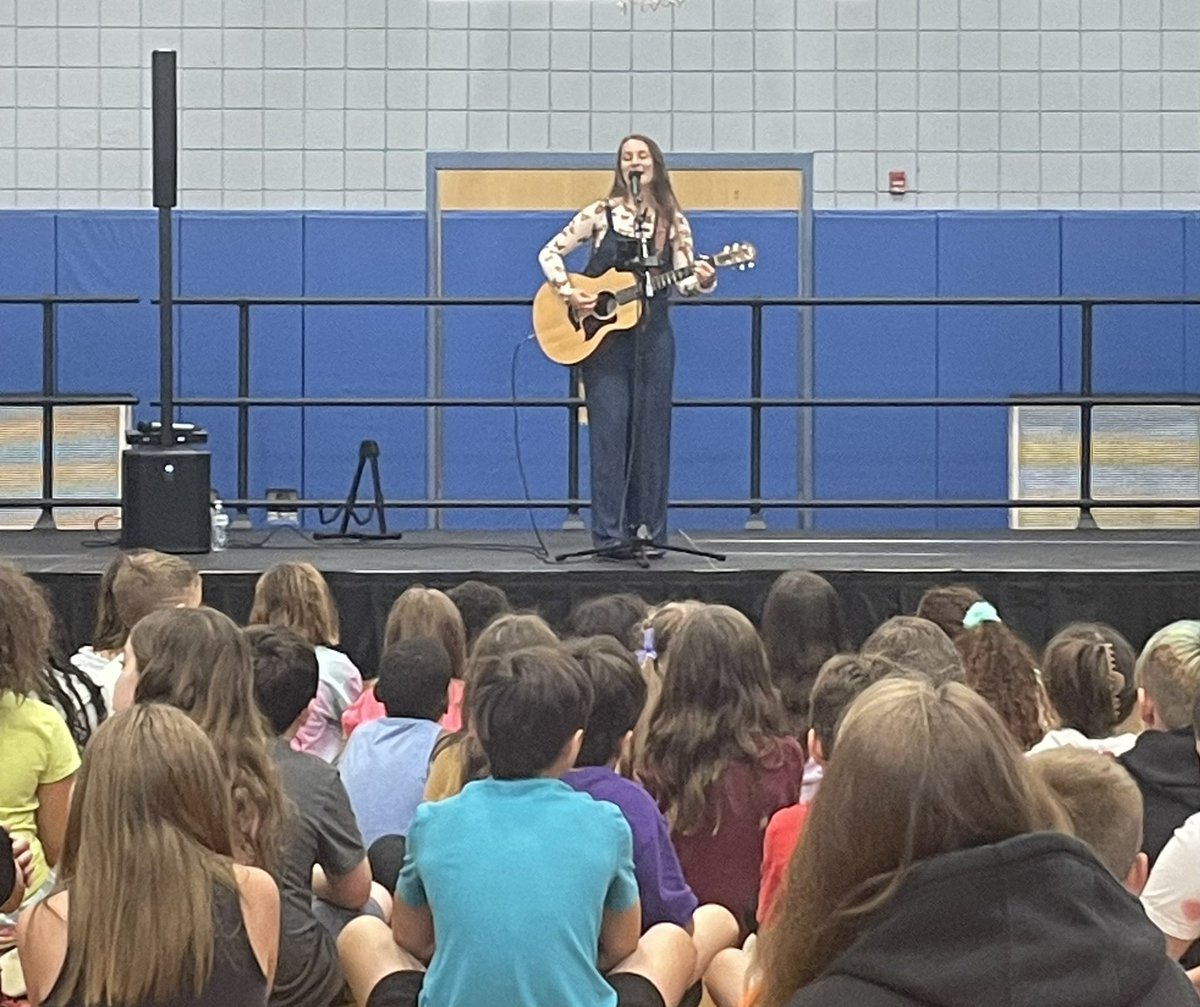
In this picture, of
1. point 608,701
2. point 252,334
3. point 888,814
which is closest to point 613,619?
point 608,701

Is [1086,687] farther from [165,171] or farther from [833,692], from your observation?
[165,171]

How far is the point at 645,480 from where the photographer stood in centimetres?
645

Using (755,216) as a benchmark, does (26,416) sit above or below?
below

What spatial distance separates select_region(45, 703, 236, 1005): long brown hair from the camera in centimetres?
219

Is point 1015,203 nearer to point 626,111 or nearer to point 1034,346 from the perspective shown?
point 1034,346

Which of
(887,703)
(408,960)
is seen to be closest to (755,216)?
(408,960)

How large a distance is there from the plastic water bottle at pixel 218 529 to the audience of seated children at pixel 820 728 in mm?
4167

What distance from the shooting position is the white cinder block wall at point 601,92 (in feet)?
31.2

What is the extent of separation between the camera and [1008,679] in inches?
148

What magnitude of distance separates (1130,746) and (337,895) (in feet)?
4.36

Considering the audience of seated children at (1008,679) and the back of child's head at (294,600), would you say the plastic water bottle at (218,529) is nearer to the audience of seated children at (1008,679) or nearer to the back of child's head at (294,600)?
the back of child's head at (294,600)

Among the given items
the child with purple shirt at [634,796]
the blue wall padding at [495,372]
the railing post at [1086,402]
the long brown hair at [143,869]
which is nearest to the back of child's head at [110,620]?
the child with purple shirt at [634,796]

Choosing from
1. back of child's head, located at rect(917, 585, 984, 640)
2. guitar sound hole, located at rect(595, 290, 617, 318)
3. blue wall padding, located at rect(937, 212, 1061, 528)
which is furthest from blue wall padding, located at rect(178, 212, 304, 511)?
back of child's head, located at rect(917, 585, 984, 640)

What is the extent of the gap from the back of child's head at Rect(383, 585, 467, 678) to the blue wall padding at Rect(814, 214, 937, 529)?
5.07m
